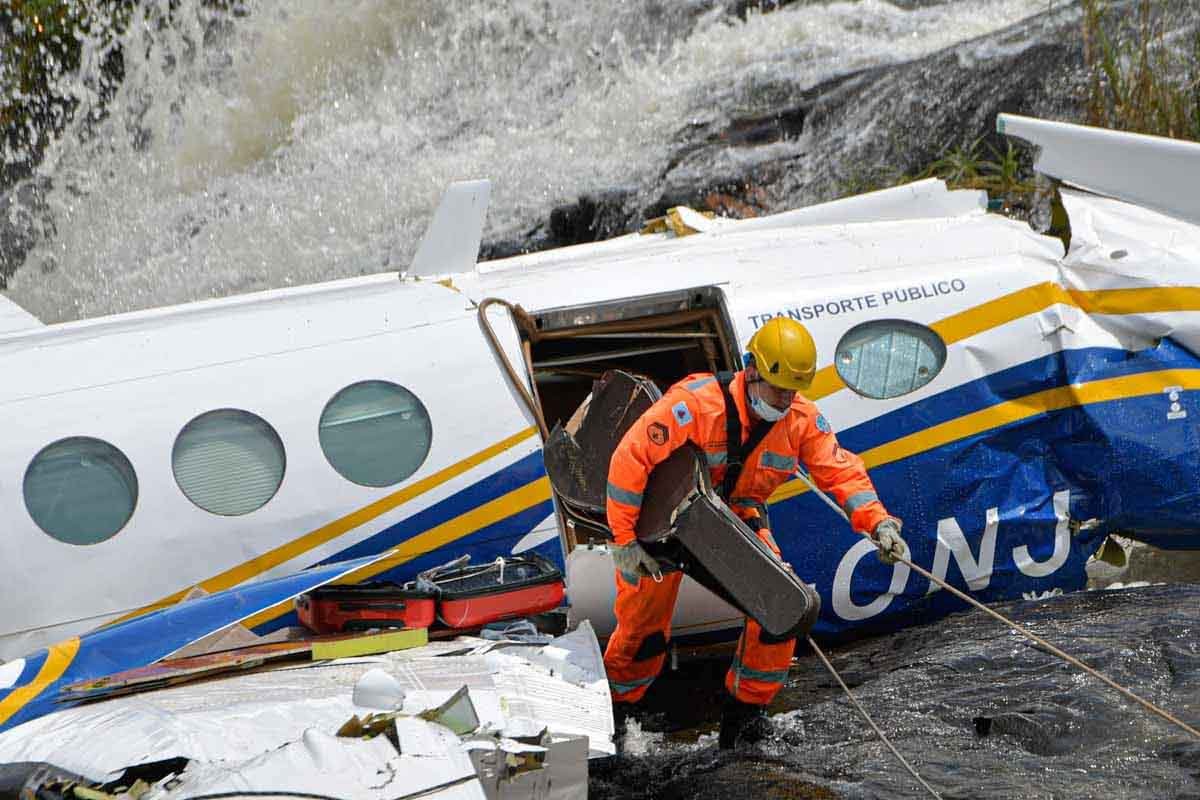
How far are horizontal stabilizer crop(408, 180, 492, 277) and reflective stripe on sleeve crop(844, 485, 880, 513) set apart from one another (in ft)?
8.23

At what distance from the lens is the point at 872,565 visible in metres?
7.12

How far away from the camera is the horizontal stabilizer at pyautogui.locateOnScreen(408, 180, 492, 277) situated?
7547 millimetres

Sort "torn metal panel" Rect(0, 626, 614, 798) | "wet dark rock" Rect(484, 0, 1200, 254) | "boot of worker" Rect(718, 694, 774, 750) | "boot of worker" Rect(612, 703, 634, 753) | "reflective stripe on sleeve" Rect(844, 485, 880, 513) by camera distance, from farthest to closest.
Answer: "wet dark rock" Rect(484, 0, 1200, 254) → "boot of worker" Rect(612, 703, 634, 753) → "boot of worker" Rect(718, 694, 774, 750) → "reflective stripe on sleeve" Rect(844, 485, 880, 513) → "torn metal panel" Rect(0, 626, 614, 798)

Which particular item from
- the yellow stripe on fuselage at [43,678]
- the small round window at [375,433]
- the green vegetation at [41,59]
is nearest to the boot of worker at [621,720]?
the small round window at [375,433]

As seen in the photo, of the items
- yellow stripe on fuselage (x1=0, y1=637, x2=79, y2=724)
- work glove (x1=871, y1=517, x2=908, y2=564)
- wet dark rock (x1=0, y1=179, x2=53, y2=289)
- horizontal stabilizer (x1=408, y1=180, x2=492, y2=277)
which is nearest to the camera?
yellow stripe on fuselage (x1=0, y1=637, x2=79, y2=724)

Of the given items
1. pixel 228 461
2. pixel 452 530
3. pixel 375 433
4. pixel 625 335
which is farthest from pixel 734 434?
pixel 228 461

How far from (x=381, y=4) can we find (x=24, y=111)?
4436 millimetres

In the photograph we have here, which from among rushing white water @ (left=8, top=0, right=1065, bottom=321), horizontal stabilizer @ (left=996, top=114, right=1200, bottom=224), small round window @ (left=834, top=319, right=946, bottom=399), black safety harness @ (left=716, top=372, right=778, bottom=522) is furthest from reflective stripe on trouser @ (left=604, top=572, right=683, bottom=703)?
rushing white water @ (left=8, top=0, right=1065, bottom=321)

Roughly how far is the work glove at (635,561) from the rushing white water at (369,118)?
9055 mm

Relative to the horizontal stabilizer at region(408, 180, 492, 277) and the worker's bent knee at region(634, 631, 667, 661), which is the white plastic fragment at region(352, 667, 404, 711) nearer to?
the worker's bent knee at region(634, 631, 667, 661)

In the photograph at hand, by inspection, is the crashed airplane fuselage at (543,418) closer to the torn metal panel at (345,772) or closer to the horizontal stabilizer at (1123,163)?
the horizontal stabilizer at (1123,163)

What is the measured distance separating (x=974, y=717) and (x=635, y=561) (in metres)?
1.88

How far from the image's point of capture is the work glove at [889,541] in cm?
605

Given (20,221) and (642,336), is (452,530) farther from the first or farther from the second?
(20,221)
